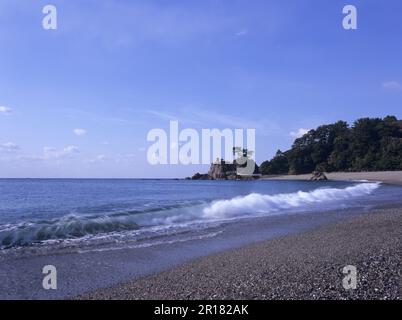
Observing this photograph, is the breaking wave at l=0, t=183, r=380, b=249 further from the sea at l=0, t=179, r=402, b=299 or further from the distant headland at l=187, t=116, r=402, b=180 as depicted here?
the distant headland at l=187, t=116, r=402, b=180

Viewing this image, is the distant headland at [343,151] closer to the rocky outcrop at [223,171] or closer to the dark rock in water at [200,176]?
the rocky outcrop at [223,171]

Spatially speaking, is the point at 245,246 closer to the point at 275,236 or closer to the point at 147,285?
the point at 275,236

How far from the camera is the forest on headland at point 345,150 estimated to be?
108 m

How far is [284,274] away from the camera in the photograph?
7699 mm

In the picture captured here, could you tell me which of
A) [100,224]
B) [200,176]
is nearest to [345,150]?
[200,176]

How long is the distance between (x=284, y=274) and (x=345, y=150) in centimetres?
11848

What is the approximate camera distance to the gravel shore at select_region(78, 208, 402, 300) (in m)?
6.56

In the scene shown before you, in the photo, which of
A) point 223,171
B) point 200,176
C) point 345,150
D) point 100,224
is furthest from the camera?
point 200,176

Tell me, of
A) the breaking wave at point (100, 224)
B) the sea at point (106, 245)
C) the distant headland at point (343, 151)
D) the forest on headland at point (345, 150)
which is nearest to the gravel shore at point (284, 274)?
the sea at point (106, 245)

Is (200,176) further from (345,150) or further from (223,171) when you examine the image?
(345,150)

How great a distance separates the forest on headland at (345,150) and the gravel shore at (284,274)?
103957 millimetres

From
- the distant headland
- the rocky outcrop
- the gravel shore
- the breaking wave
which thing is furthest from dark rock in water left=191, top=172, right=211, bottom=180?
the gravel shore

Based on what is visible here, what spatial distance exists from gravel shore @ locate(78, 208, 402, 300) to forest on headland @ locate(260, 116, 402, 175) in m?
104

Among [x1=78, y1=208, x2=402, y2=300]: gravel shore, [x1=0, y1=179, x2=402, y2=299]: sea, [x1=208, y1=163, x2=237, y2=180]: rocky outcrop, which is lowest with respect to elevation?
[x1=0, y1=179, x2=402, y2=299]: sea
